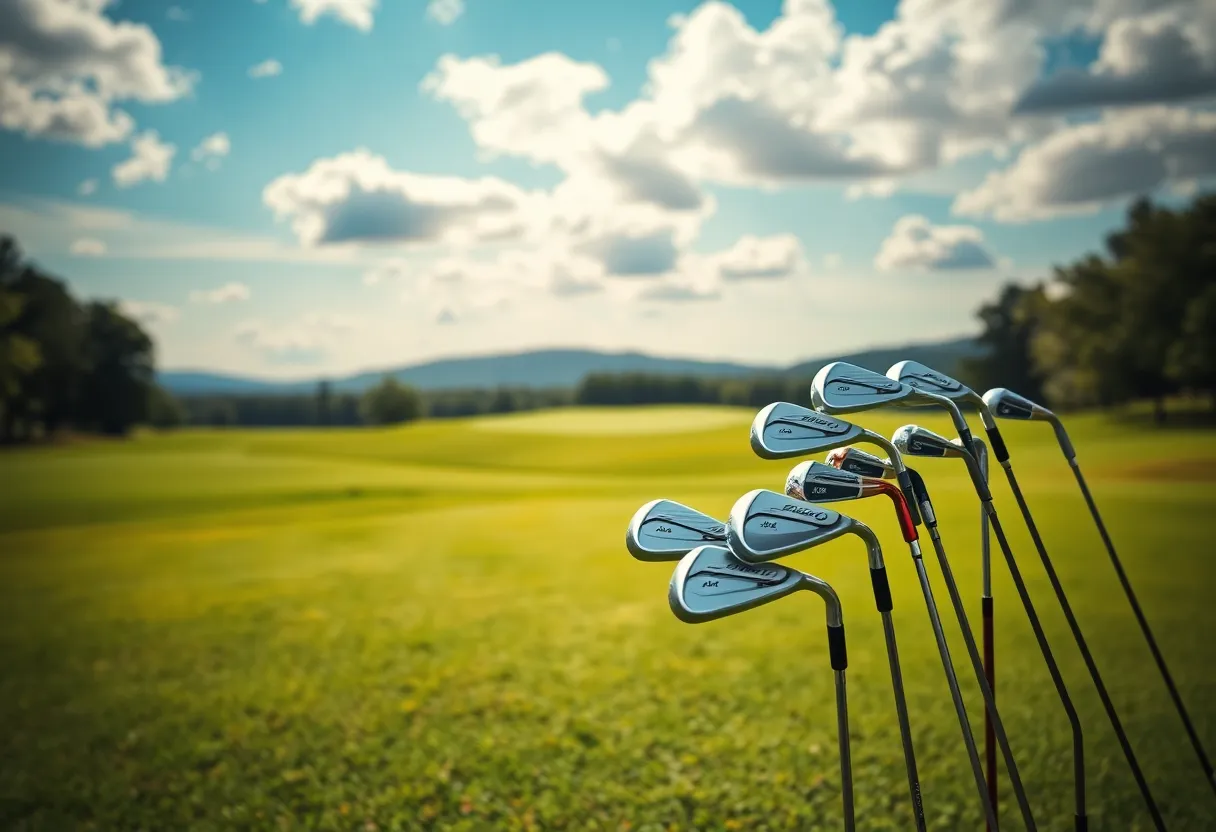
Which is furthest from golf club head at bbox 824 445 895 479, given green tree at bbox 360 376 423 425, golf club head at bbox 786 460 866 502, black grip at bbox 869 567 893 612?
green tree at bbox 360 376 423 425

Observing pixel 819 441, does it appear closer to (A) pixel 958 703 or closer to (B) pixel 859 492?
(B) pixel 859 492

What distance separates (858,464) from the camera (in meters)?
1.75

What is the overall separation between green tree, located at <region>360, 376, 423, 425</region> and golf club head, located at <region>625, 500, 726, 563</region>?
59.2 meters

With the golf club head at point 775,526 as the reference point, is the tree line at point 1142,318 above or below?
above

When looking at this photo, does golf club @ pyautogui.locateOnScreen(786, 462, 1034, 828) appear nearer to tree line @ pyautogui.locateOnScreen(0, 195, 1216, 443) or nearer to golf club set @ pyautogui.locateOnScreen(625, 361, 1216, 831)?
golf club set @ pyautogui.locateOnScreen(625, 361, 1216, 831)

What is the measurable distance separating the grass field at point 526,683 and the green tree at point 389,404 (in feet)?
152

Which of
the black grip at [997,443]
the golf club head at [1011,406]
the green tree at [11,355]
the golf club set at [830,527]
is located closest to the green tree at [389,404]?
the green tree at [11,355]

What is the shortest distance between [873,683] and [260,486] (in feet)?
57.1

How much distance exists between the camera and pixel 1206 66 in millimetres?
25672

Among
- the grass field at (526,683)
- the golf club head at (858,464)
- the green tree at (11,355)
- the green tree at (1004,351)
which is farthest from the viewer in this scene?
the green tree at (1004,351)

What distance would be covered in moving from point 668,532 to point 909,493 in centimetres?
50

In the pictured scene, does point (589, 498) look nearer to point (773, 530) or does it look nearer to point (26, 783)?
point (26, 783)

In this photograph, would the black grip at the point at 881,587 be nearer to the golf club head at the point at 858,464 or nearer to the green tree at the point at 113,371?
the golf club head at the point at 858,464

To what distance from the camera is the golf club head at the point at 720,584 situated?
140cm
